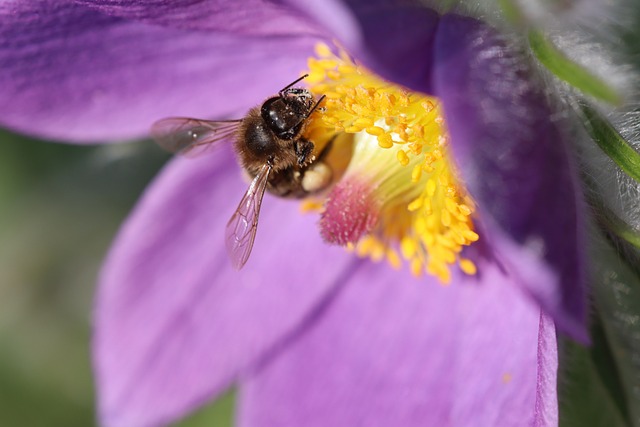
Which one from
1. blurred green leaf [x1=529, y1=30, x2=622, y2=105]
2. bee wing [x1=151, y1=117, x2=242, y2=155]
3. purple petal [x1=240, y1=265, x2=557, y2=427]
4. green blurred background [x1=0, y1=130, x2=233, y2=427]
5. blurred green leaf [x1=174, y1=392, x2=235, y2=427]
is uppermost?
blurred green leaf [x1=529, y1=30, x2=622, y2=105]

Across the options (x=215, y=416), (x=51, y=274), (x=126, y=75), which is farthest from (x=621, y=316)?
(x=51, y=274)

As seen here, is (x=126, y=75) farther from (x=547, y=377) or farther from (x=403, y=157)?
(x=547, y=377)

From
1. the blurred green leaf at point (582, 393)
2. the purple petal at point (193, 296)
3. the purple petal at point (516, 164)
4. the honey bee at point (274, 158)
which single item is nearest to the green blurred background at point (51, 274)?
the purple petal at point (193, 296)

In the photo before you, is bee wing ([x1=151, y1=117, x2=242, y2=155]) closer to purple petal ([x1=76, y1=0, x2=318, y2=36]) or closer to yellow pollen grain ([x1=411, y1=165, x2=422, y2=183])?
purple petal ([x1=76, y1=0, x2=318, y2=36])

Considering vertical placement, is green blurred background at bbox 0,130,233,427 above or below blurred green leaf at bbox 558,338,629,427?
below

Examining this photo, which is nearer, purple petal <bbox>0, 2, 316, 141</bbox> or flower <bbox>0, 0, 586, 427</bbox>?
flower <bbox>0, 0, 586, 427</bbox>

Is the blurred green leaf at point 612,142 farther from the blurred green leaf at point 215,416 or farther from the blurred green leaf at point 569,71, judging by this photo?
the blurred green leaf at point 215,416

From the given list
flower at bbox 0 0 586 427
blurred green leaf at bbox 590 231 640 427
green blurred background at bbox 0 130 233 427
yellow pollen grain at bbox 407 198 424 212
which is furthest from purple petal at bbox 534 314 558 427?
green blurred background at bbox 0 130 233 427
